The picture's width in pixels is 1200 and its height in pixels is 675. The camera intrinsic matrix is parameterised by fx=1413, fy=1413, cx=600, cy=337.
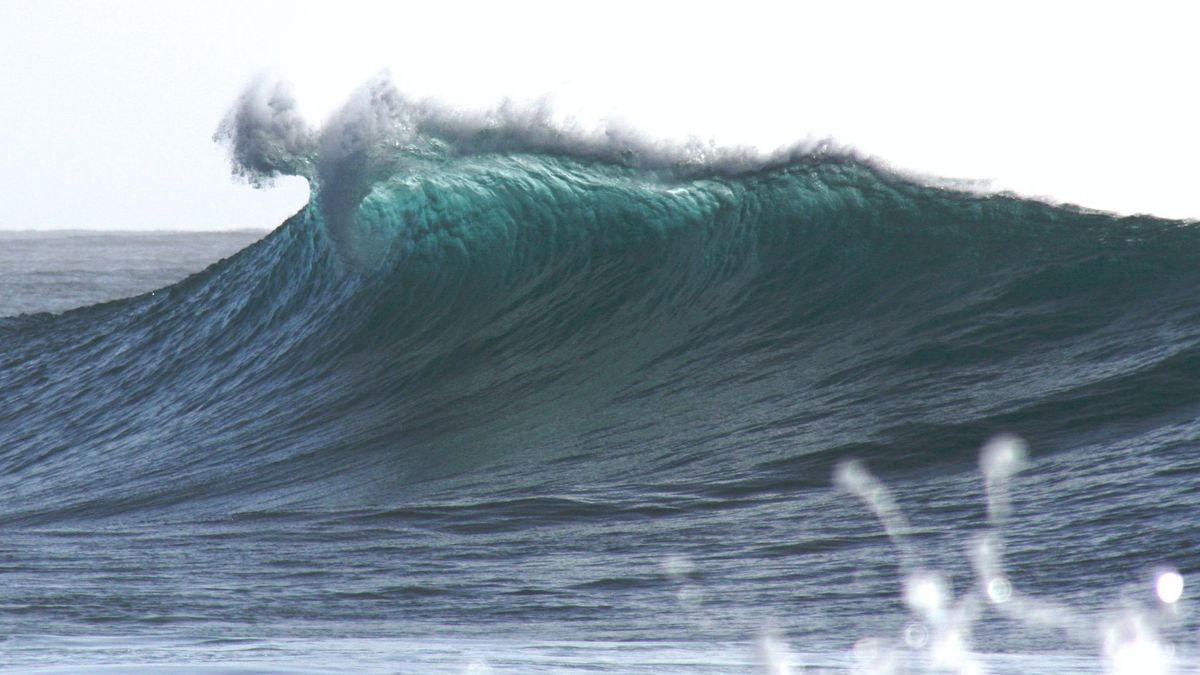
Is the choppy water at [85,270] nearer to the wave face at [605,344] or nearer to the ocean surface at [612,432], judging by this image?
Result: the ocean surface at [612,432]

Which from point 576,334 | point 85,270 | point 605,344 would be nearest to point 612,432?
point 605,344

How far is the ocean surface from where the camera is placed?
4426mm

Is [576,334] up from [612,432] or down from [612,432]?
up

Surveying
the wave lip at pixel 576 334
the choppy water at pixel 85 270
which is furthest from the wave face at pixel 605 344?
the choppy water at pixel 85 270

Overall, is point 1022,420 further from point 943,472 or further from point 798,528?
point 798,528

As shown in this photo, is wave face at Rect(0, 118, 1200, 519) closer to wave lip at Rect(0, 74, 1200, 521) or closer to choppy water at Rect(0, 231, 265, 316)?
wave lip at Rect(0, 74, 1200, 521)

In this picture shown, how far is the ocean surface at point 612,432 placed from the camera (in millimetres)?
4426

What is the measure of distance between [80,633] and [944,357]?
192 inches

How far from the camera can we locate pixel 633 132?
1050 centimetres

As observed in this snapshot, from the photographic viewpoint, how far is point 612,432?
302 inches

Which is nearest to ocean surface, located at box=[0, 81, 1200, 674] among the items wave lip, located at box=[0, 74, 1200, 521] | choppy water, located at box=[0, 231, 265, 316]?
wave lip, located at box=[0, 74, 1200, 521]

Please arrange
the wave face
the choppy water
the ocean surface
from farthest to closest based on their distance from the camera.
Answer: the choppy water
the wave face
the ocean surface

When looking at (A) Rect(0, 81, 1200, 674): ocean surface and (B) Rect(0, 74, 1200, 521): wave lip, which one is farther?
(B) Rect(0, 74, 1200, 521): wave lip

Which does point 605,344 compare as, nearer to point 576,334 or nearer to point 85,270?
point 576,334
